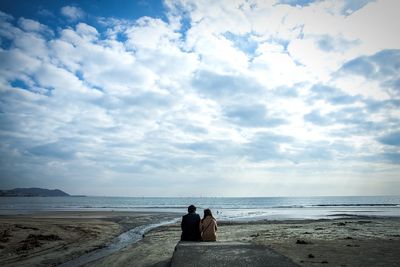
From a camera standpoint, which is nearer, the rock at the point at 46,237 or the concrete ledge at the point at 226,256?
the concrete ledge at the point at 226,256

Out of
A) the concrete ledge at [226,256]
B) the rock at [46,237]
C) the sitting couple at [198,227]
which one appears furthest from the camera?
the rock at [46,237]

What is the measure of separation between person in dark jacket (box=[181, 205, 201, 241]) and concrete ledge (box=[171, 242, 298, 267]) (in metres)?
1.64

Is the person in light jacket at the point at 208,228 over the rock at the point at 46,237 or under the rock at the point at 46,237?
over

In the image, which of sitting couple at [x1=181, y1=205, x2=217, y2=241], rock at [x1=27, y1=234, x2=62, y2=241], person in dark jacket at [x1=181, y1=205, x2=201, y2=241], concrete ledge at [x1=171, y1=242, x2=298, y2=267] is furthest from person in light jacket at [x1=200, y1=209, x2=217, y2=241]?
rock at [x1=27, y1=234, x2=62, y2=241]

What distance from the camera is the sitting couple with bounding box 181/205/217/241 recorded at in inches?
466

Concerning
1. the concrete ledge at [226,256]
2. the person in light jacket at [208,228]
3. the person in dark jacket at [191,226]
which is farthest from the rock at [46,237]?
the concrete ledge at [226,256]

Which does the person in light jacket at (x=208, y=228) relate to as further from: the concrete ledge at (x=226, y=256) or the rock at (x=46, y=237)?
the rock at (x=46, y=237)

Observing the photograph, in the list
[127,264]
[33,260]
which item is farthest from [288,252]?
[33,260]

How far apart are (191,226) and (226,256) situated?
11.3ft

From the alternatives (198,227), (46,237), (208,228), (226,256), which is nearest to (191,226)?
(198,227)

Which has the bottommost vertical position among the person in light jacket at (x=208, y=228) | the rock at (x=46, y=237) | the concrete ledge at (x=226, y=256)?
the rock at (x=46, y=237)

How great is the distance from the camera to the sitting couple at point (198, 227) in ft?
38.9

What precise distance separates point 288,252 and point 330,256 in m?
1.77

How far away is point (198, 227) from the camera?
11.9 meters
